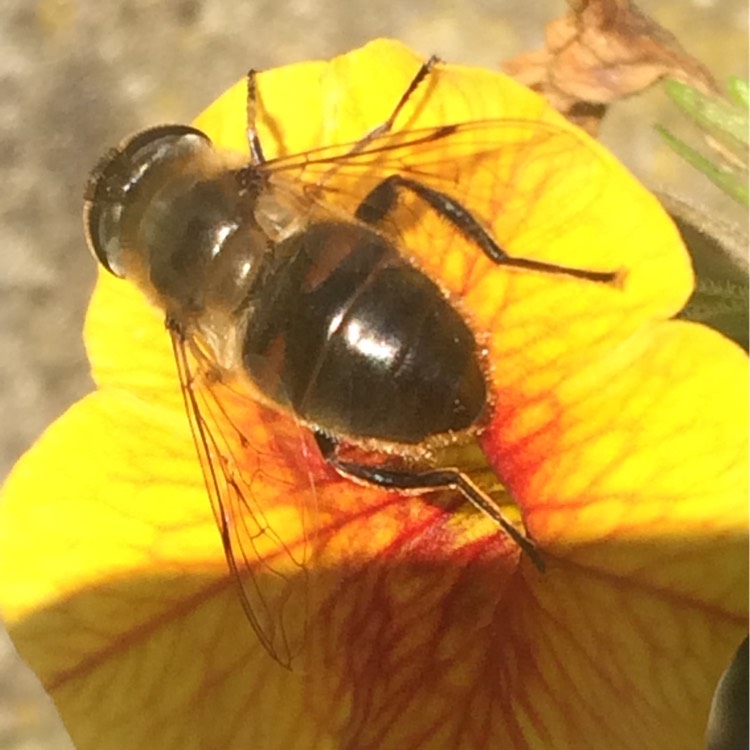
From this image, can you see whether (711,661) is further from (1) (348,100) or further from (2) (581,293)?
(1) (348,100)

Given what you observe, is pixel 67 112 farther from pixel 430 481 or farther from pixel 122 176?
pixel 430 481

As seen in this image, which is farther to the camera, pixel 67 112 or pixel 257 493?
pixel 67 112

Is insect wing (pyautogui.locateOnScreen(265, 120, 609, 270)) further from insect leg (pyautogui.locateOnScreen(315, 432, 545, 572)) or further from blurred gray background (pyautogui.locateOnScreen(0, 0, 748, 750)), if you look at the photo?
blurred gray background (pyautogui.locateOnScreen(0, 0, 748, 750))

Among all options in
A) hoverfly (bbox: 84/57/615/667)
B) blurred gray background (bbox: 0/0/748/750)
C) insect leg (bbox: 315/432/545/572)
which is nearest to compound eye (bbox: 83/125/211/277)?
hoverfly (bbox: 84/57/615/667)

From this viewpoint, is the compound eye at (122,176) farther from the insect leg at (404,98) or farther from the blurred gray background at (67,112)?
the blurred gray background at (67,112)

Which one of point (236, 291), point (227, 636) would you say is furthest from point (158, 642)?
point (236, 291)

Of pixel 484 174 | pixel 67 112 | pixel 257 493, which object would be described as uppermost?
pixel 484 174

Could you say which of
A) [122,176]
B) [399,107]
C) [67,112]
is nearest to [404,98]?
[399,107]

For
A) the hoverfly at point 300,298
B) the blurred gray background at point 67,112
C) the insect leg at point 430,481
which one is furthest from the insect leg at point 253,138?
the blurred gray background at point 67,112
